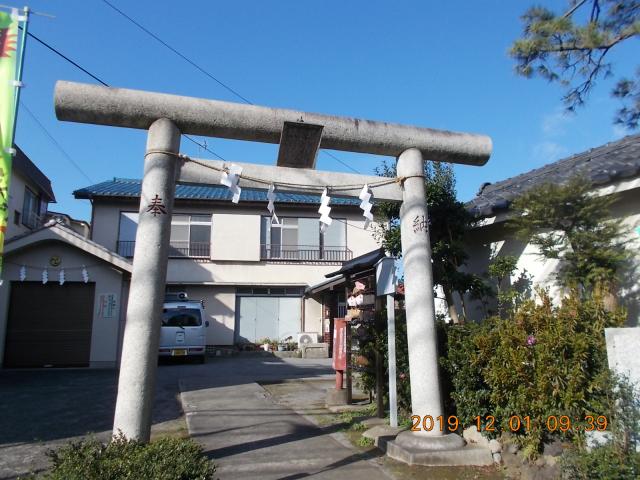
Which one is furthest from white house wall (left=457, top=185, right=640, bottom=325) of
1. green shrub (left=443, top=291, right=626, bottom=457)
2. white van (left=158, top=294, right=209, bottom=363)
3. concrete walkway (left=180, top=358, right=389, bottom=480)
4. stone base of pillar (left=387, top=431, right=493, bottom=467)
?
white van (left=158, top=294, right=209, bottom=363)

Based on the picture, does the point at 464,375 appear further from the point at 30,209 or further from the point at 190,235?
the point at 30,209

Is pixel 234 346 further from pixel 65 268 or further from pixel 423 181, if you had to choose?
pixel 423 181

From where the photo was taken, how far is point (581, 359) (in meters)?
4.73

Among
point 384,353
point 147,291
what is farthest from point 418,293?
point 147,291

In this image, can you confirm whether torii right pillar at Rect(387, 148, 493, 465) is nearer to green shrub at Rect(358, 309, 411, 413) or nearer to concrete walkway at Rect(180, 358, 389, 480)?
concrete walkway at Rect(180, 358, 389, 480)

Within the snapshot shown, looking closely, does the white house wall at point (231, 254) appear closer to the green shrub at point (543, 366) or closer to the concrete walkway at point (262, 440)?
the concrete walkway at point (262, 440)

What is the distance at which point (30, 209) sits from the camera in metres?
20.9

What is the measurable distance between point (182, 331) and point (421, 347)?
14.2 metres

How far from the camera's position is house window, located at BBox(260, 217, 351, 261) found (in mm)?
24312

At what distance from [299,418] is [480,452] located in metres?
3.37

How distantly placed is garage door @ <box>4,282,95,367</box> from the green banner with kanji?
12844 millimetres

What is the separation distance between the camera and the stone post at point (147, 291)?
485cm

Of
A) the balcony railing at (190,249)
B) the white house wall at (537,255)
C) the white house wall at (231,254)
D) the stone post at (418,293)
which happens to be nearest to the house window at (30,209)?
the white house wall at (231,254)

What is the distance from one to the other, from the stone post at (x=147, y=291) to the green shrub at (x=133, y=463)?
101 centimetres
